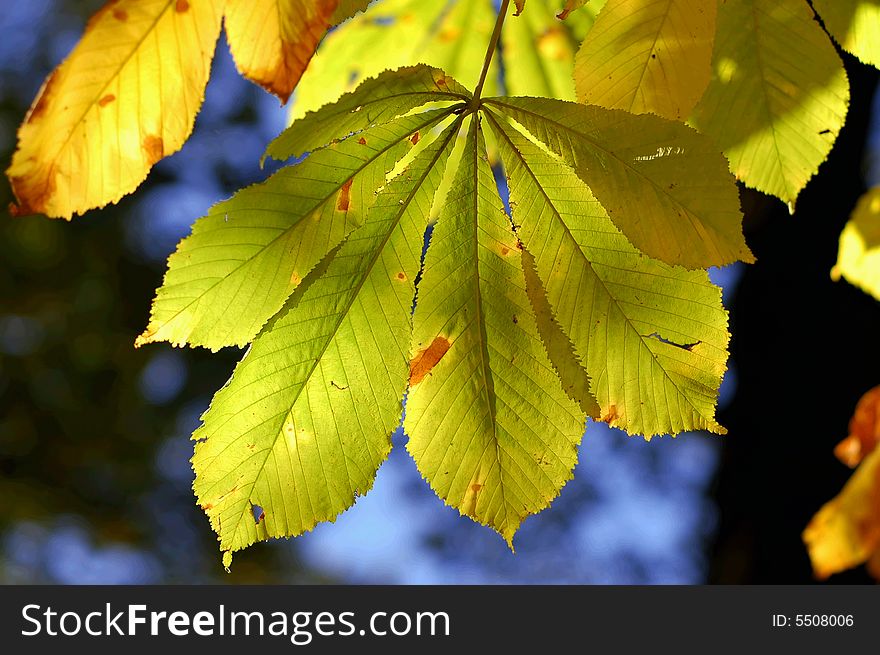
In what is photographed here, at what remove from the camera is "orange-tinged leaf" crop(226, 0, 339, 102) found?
1.21 ft

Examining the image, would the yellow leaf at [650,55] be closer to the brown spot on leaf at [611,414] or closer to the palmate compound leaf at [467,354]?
the palmate compound leaf at [467,354]

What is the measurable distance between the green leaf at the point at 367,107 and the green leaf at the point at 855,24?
0.31 meters

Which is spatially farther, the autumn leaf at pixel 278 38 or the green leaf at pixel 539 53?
the green leaf at pixel 539 53

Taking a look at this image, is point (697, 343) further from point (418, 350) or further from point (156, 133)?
point (156, 133)

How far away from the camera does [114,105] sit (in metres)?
0.40

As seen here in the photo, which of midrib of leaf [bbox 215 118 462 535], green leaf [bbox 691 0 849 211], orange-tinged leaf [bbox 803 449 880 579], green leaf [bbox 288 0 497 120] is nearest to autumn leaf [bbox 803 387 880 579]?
orange-tinged leaf [bbox 803 449 880 579]

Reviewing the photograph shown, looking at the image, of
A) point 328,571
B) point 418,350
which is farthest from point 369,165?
point 328,571

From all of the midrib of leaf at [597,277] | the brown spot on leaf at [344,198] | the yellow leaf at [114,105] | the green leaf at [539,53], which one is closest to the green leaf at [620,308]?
the midrib of leaf at [597,277]

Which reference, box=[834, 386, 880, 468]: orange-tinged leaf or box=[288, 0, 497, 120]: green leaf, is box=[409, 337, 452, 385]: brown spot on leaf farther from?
box=[288, 0, 497, 120]: green leaf

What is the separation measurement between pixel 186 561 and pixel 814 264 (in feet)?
13.3

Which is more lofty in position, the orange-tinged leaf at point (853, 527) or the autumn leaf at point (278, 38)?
the autumn leaf at point (278, 38)

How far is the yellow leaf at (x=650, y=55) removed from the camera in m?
0.50

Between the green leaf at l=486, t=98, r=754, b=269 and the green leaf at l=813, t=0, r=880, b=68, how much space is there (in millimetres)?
231

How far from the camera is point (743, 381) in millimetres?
1915
